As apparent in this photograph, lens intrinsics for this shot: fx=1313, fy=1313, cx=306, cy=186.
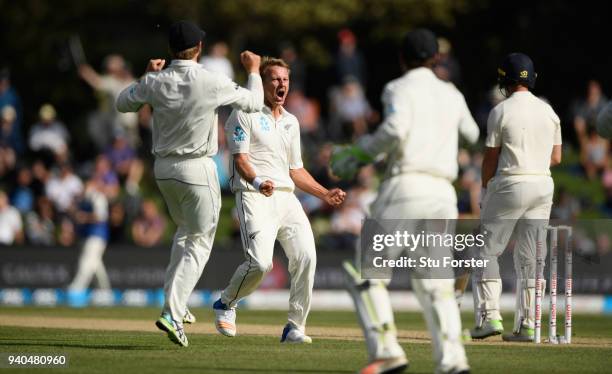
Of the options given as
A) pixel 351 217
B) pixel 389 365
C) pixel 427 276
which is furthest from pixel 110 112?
pixel 389 365

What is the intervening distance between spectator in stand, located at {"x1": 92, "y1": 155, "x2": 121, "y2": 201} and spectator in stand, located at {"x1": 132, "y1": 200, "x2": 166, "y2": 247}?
60 cm

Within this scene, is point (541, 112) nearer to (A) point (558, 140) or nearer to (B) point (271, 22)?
(A) point (558, 140)

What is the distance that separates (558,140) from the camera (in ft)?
38.8

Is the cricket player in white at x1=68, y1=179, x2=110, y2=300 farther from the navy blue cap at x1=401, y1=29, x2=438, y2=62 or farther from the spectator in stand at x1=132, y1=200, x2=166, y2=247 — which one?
the navy blue cap at x1=401, y1=29, x2=438, y2=62

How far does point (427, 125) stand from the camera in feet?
28.5

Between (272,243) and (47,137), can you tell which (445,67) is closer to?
(47,137)

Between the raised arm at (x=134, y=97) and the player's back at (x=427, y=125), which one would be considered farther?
the raised arm at (x=134, y=97)

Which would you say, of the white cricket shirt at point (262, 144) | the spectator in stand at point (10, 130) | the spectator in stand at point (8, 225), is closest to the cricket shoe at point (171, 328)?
the white cricket shirt at point (262, 144)

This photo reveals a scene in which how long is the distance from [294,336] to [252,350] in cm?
78

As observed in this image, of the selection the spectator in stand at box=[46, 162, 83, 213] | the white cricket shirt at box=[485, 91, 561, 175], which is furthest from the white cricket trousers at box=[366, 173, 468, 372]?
the spectator in stand at box=[46, 162, 83, 213]

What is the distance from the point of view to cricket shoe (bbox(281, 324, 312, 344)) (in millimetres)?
11531

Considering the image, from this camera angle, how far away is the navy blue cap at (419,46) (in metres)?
8.77

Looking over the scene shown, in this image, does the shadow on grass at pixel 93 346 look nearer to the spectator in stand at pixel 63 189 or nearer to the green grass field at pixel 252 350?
the green grass field at pixel 252 350

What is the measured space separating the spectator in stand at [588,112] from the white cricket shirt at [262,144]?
1441 centimetres
